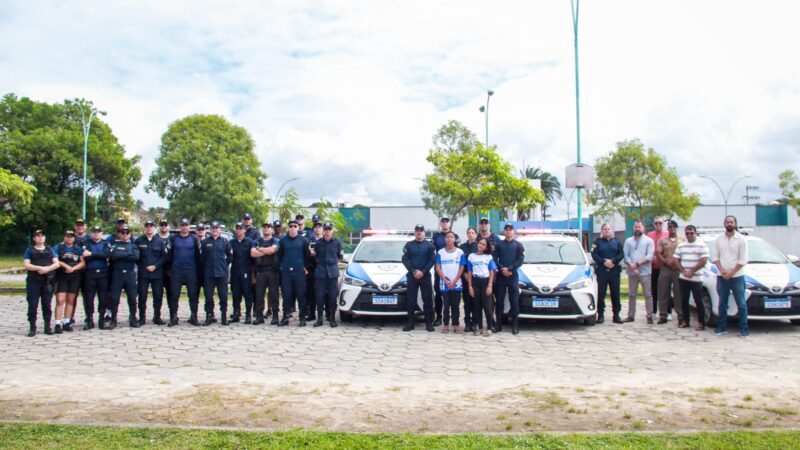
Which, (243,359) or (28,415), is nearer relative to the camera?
(28,415)

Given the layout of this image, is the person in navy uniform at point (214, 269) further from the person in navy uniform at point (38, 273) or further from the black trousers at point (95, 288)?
the person in navy uniform at point (38, 273)

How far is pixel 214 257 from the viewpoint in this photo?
10273mm

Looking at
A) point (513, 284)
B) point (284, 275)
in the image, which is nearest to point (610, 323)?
point (513, 284)

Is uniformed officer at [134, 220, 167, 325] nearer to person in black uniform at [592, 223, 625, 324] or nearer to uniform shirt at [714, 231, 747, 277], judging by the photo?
person in black uniform at [592, 223, 625, 324]

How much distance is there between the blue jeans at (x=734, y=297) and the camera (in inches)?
356

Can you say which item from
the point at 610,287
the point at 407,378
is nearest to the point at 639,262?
the point at 610,287

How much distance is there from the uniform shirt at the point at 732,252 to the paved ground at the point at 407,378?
1.08 m

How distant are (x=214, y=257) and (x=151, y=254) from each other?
1.01m

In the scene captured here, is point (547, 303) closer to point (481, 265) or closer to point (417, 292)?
point (481, 265)

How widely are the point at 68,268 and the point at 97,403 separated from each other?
189 inches

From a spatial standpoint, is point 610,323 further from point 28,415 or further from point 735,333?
point 28,415


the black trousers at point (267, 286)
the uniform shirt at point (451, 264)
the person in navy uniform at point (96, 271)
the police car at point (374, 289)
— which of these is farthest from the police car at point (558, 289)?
the person in navy uniform at point (96, 271)

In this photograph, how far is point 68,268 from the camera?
31.1ft

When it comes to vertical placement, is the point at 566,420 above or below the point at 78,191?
below
